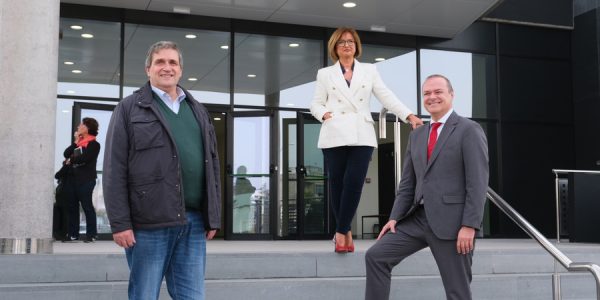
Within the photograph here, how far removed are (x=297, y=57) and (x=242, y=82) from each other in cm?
111

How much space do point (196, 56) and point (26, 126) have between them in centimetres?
585

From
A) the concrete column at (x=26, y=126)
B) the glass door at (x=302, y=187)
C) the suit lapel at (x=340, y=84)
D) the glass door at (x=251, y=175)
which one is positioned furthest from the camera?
the glass door at (x=302, y=187)

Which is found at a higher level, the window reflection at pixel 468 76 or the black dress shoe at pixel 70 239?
the window reflection at pixel 468 76

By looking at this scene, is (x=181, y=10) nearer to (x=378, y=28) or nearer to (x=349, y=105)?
(x=378, y=28)

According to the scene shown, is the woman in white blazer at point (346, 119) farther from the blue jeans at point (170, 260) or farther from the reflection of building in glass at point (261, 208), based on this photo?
the reflection of building in glass at point (261, 208)

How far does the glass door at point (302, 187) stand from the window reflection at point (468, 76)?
2568mm

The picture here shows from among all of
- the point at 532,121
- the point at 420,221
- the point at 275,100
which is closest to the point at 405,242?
the point at 420,221

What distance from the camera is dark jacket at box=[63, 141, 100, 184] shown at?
835 centimetres

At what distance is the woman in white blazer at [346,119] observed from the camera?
4.95 meters

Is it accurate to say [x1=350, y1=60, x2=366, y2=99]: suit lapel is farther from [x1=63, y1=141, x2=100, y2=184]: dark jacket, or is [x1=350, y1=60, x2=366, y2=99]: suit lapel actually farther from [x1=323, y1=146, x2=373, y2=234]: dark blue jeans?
[x1=63, y1=141, x2=100, y2=184]: dark jacket

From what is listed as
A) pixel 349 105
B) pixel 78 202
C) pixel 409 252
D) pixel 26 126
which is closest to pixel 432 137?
pixel 409 252

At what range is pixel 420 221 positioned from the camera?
3.69 meters

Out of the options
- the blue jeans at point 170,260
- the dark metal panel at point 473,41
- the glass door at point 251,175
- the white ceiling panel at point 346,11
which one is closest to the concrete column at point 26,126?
the blue jeans at point 170,260

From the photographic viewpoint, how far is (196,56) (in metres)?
11.3
